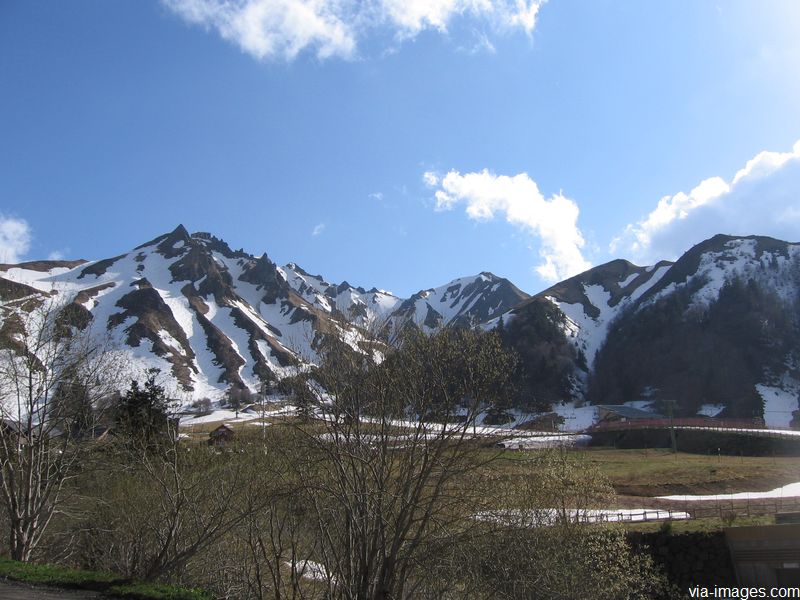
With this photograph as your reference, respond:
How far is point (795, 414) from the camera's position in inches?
4141

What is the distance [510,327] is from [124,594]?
152 meters

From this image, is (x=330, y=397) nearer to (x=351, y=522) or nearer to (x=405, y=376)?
(x=405, y=376)

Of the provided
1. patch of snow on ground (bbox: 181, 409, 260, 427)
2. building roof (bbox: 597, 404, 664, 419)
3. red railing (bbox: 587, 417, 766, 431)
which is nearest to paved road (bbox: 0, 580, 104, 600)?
red railing (bbox: 587, 417, 766, 431)

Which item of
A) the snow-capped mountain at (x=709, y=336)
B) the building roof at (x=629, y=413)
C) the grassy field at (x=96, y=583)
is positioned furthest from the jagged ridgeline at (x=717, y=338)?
the grassy field at (x=96, y=583)

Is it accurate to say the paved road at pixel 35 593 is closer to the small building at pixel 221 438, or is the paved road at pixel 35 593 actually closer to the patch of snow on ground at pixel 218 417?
the small building at pixel 221 438

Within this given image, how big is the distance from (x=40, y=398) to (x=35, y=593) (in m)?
9.90

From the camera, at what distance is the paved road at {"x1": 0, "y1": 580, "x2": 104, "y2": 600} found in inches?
482

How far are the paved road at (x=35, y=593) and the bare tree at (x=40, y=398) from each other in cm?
655

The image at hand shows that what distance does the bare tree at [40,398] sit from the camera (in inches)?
767

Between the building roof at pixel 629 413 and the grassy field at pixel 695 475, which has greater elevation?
the building roof at pixel 629 413

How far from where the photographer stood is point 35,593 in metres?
12.8

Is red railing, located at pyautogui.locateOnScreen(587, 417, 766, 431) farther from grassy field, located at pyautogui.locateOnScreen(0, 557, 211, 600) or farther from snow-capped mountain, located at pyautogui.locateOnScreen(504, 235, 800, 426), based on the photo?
grassy field, located at pyautogui.locateOnScreen(0, 557, 211, 600)

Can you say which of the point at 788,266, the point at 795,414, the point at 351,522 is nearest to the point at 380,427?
the point at 351,522

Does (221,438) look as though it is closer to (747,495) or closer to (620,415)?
(747,495)
